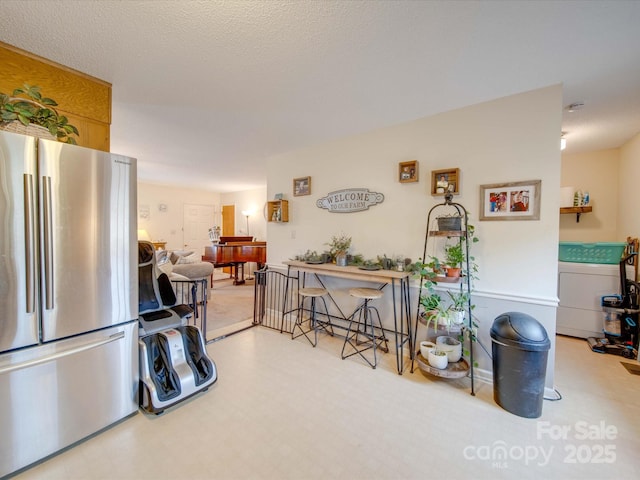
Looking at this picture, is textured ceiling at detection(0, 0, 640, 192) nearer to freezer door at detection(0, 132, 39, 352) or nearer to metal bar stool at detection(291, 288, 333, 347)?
freezer door at detection(0, 132, 39, 352)

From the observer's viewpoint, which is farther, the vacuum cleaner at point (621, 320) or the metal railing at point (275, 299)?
the metal railing at point (275, 299)

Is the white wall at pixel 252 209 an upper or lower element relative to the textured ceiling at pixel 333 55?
lower

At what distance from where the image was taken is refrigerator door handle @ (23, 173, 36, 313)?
137 centimetres

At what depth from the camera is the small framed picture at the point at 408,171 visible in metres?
2.65

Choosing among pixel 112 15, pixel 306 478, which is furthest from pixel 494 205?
pixel 112 15

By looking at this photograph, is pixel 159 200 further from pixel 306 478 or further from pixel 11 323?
pixel 306 478

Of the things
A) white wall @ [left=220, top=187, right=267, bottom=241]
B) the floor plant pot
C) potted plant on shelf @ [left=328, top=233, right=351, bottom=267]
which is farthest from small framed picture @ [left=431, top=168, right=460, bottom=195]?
white wall @ [left=220, top=187, right=267, bottom=241]

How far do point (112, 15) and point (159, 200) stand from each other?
6.37m

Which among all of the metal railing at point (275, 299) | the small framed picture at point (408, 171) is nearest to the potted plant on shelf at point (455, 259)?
the small framed picture at point (408, 171)

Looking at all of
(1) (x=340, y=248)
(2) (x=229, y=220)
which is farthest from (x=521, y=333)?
(2) (x=229, y=220)

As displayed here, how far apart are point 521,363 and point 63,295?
2.92m

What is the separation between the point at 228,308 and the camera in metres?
4.37

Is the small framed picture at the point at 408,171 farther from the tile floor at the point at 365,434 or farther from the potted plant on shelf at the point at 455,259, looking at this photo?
the tile floor at the point at 365,434

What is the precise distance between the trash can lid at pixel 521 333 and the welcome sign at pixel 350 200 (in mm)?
1578
